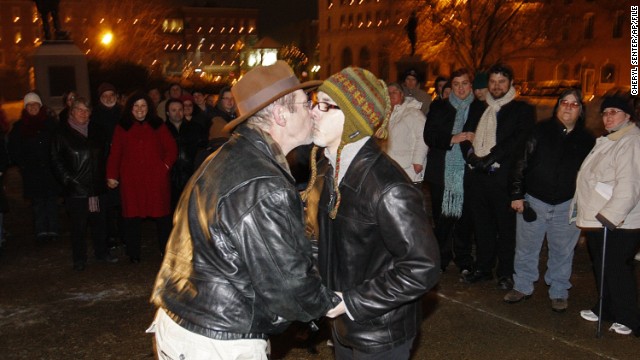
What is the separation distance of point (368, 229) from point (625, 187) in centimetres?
323

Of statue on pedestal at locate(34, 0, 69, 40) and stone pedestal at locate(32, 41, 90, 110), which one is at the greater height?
statue on pedestal at locate(34, 0, 69, 40)

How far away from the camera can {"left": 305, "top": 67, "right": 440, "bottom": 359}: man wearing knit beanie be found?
2.67m

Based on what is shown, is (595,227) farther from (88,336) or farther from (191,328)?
(88,336)

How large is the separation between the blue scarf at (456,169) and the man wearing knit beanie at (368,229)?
13.3ft

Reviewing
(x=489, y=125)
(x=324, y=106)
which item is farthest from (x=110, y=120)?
(x=324, y=106)

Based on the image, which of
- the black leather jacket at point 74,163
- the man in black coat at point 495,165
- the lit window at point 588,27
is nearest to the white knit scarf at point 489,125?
the man in black coat at point 495,165

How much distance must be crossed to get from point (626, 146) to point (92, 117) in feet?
21.5

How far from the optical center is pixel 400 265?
106 inches

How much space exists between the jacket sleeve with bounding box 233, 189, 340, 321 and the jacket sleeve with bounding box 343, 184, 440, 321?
1.35 feet

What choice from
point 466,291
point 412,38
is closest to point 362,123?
point 466,291

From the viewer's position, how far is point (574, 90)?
5723 mm

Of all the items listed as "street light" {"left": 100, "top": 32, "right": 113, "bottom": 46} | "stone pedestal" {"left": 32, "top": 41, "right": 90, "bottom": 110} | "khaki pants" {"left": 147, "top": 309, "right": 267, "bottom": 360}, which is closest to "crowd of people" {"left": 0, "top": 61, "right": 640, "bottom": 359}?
"khaki pants" {"left": 147, "top": 309, "right": 267, "bottom": 360}

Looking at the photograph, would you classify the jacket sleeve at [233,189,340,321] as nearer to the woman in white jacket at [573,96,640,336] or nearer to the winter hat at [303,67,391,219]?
the winter hat at [303,67,391,219]

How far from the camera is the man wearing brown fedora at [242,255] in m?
2.27
